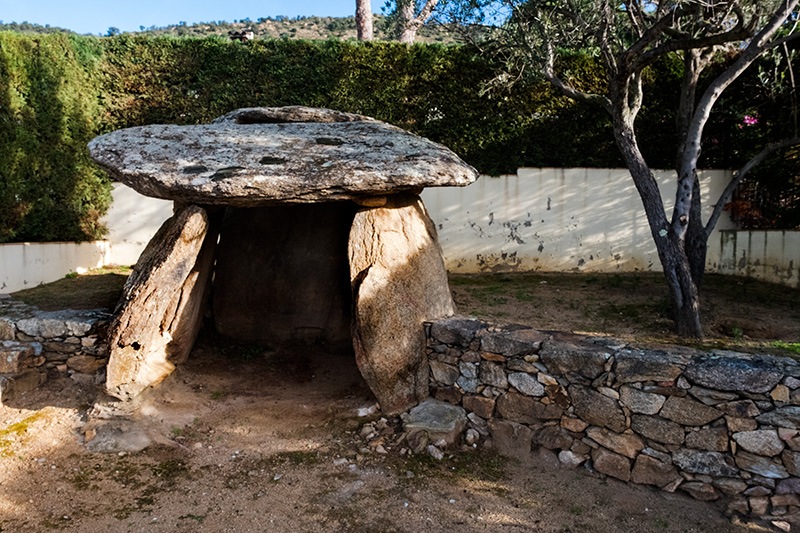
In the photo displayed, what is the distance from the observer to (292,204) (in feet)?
17.6

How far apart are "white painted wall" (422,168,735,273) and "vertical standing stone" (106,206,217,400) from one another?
465cm

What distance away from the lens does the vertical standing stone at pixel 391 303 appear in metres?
5.04

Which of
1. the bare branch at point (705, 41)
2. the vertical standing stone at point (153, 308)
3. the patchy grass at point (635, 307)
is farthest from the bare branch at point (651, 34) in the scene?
the vertical standing stone at point (153, 308)

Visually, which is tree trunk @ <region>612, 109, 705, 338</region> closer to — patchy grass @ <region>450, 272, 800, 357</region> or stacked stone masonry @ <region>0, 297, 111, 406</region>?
patchy grass @ <region>450, 272, 800, 357</region>

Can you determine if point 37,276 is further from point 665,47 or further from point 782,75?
point 782,75

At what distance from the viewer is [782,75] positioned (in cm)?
785

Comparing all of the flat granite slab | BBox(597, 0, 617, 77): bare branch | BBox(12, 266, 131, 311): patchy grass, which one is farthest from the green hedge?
BBox(597, 0, 617, 77): bare branch

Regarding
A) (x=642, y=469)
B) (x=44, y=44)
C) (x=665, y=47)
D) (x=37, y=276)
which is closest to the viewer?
(x=642, y=469)

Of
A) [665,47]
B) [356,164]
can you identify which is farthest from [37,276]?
[665,47]

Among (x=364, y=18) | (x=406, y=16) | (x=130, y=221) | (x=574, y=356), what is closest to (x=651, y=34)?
(x=574, y=356)

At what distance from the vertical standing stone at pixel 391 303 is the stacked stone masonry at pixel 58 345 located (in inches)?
106

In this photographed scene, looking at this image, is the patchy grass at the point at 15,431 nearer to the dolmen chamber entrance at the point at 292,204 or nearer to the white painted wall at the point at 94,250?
the dolmen chamber entrance at the point at 292,204

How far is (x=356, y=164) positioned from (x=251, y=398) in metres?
2.64

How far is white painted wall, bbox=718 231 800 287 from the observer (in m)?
7.32
